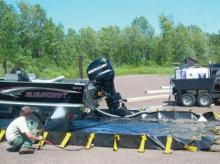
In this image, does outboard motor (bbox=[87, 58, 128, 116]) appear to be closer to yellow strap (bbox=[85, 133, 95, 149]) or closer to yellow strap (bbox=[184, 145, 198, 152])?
yellow strap (bbox=[85, 133, 95, 149])

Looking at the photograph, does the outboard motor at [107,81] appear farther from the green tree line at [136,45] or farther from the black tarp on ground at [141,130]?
the green tree line at [136,45]

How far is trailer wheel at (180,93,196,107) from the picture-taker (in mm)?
19422

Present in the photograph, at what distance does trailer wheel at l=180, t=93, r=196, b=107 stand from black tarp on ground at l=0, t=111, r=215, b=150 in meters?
6.49

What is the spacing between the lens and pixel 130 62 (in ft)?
271

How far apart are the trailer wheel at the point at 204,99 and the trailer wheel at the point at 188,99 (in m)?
0.22

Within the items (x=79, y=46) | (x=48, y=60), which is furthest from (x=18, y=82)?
(x=79, y=46)

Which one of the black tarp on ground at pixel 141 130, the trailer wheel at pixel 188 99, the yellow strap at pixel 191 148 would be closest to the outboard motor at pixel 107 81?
the black tarp on ground at pixel 141 130

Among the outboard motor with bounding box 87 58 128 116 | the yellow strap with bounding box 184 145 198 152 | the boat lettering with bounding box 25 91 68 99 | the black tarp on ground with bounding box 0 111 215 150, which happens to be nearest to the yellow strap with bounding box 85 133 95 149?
the black tarp on ground with bounding box 0 111 215 150

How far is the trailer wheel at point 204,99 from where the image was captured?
19.2m

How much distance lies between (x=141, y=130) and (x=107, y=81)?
2.55 meters

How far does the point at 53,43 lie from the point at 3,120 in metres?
43.9

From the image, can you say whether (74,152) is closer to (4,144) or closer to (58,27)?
(4,144)

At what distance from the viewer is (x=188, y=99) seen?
1952 centimetres

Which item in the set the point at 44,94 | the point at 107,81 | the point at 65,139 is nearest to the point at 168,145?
the point at 65,139
